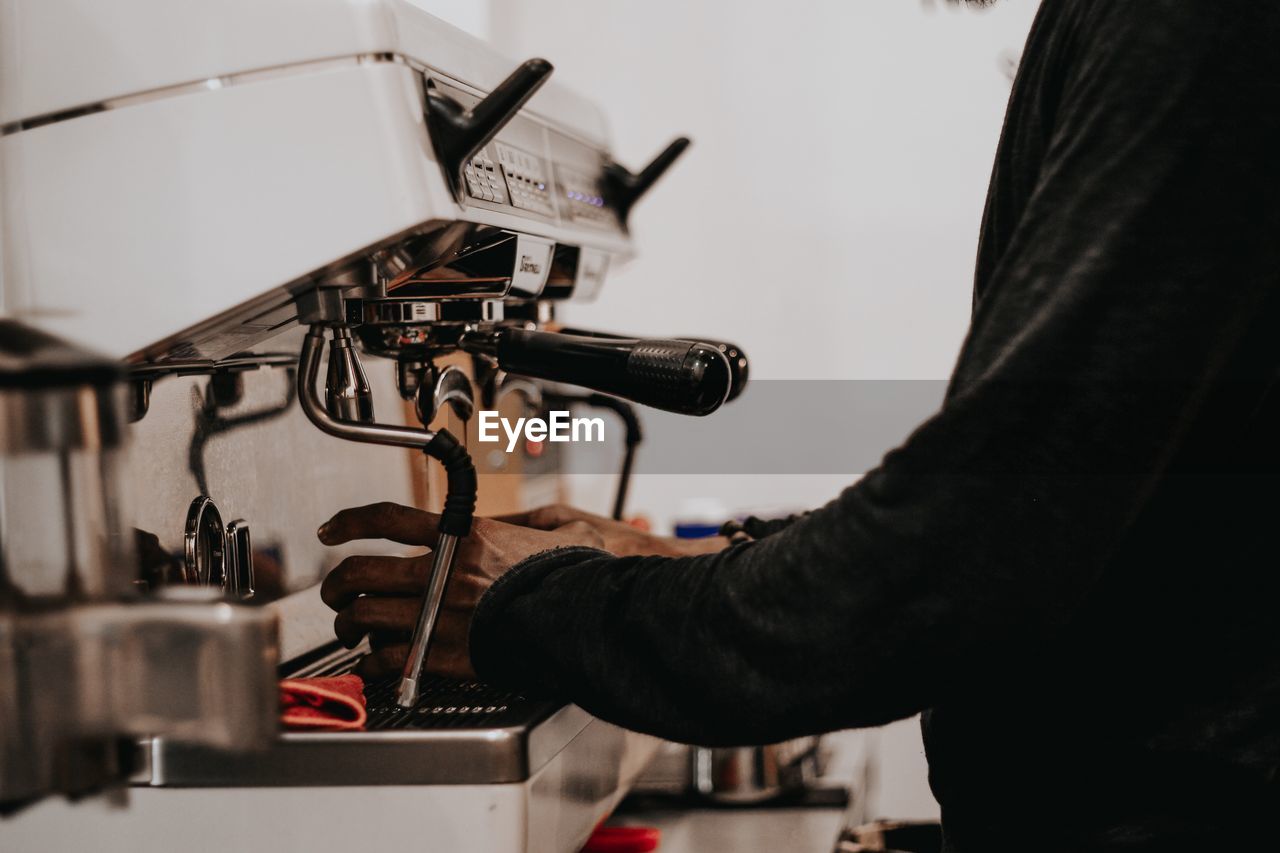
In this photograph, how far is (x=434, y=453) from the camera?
2.34ft

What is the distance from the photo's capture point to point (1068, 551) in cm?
55

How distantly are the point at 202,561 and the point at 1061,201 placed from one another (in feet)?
1.94

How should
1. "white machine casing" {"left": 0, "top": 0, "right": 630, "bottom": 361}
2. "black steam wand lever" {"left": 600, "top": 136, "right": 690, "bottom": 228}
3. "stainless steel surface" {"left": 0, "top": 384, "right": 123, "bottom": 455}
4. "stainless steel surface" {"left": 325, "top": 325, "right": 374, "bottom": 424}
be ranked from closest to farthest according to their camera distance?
1. "stainless steel surface" {"left": 0, "top": 384, "right": 123, "bottom": 455}
2. "white machine casing" {"left": 0, "top": 0, "right": 630, "bottom": 361}
3. "stainless steel surface" {"left": 325, "top": 325, "right": 374, "bottom": 424}
4. "black steam wand lever" {"left": 600, "top": 136, "right": 690, "bottom": 228}

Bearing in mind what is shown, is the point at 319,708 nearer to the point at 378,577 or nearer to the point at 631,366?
Answer: the point at 378,577

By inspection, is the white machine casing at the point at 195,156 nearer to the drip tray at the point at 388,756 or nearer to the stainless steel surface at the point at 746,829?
the drip tray at the point at 388,756

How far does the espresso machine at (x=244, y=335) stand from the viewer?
42 centimetres

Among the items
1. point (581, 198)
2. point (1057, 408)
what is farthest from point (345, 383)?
point (1057, 408)

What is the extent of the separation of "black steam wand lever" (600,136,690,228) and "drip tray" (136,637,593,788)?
53 centimetres

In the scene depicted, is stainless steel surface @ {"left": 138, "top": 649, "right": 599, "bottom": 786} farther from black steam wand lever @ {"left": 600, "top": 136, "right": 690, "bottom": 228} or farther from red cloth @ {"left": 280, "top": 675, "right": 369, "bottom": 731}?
black steam wand lever @ {"left": 600, "top": 136, "right": 690, "bottom": 228}

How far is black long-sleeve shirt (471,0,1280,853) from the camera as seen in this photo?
20.6 inches

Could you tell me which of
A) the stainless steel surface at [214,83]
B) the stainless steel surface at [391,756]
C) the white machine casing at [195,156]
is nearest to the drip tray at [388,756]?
the stainless steel surface at [391,756]

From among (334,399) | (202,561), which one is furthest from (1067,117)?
(202,561)

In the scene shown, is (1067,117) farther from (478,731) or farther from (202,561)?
(202,561)

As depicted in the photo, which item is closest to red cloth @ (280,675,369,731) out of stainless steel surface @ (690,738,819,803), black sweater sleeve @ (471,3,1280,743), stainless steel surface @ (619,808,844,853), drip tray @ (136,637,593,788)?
drip tray @ (136,637,593,788)
